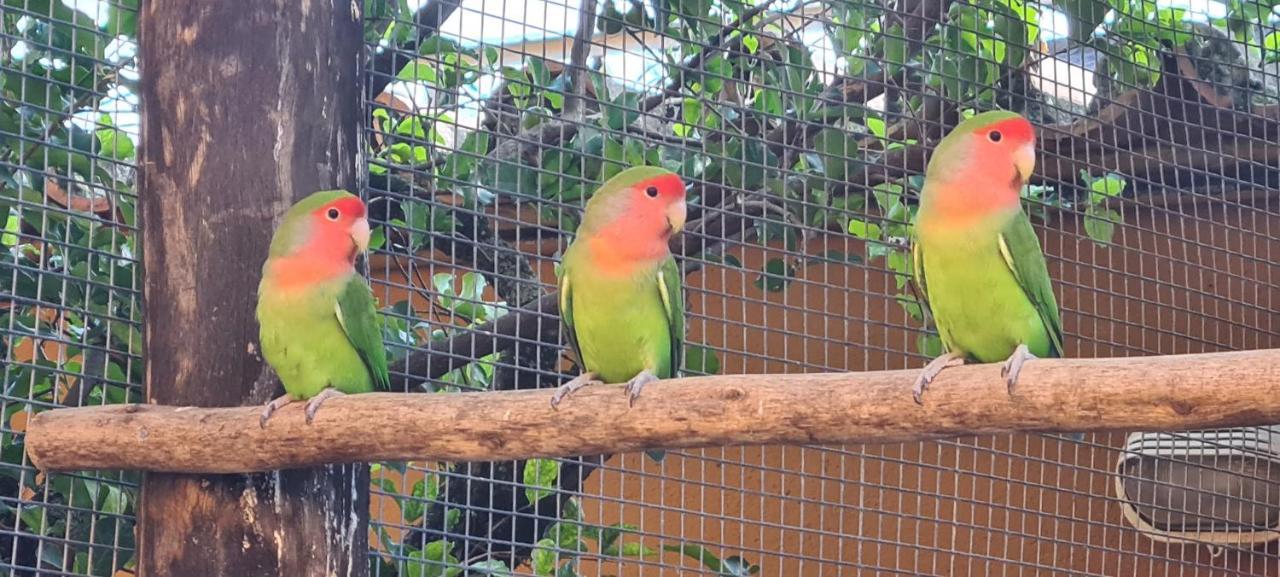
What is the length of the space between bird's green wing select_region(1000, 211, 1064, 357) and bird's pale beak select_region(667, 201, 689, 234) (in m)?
0.49

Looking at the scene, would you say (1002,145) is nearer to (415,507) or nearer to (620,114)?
(620,114)

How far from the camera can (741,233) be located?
2.89 metres

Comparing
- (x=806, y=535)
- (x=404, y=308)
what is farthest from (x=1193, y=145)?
(x=404, y=308)

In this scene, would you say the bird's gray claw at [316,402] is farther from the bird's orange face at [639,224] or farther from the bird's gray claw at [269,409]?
the bird's orange face at [639,224]

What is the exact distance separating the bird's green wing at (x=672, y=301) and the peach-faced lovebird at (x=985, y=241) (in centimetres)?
39

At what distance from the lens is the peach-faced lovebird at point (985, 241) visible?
6.73 ft

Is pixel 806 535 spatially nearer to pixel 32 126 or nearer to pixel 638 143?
pixel 638 143

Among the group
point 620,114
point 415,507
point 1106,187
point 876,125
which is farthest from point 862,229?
point 415,507

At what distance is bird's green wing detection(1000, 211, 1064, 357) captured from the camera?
6.71 ft

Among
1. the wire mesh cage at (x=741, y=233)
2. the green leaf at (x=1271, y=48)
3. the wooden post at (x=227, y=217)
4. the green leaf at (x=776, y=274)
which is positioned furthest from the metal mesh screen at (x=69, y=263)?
the green leaf at (x=1271, y=48)

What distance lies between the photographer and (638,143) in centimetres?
272

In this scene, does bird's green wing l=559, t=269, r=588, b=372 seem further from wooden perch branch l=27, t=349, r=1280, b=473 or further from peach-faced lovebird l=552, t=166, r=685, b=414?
wooden perch branch l=27, t=349, r=1280, b=473

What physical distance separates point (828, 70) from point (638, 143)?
0.46 meters

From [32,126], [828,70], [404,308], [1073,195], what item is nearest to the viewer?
[32,126]
